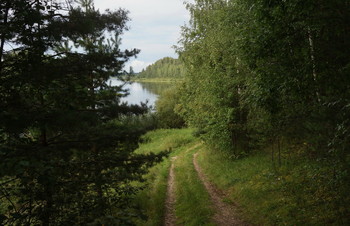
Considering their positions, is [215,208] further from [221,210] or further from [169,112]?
[169,112]

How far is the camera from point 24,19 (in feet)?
13.5

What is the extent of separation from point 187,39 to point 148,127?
16.1 m

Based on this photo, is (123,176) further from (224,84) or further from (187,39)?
(187,39)

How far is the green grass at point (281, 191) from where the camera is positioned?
25.3 ft

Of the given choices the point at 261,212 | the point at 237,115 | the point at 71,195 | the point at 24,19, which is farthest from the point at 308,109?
the point at 237,115

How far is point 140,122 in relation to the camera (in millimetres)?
5910

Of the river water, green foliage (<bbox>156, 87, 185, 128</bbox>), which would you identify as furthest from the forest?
green foliage (<bbox>156, 87, 185, 128</bbox>)

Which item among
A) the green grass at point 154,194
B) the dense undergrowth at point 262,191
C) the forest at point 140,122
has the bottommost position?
the green grass at point 154,194

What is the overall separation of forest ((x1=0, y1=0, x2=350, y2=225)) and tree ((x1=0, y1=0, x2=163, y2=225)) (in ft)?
0.08

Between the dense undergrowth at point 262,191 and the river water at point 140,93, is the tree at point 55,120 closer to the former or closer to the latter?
the river water at point 140,93

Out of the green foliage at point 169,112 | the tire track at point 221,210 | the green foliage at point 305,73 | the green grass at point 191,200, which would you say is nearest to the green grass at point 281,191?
the green foliage at point 305,73

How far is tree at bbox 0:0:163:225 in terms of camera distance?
3.96 metres

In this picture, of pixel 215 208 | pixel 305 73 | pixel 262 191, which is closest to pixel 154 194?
pixel 215 208

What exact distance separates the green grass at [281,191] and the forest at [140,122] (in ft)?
0.19
